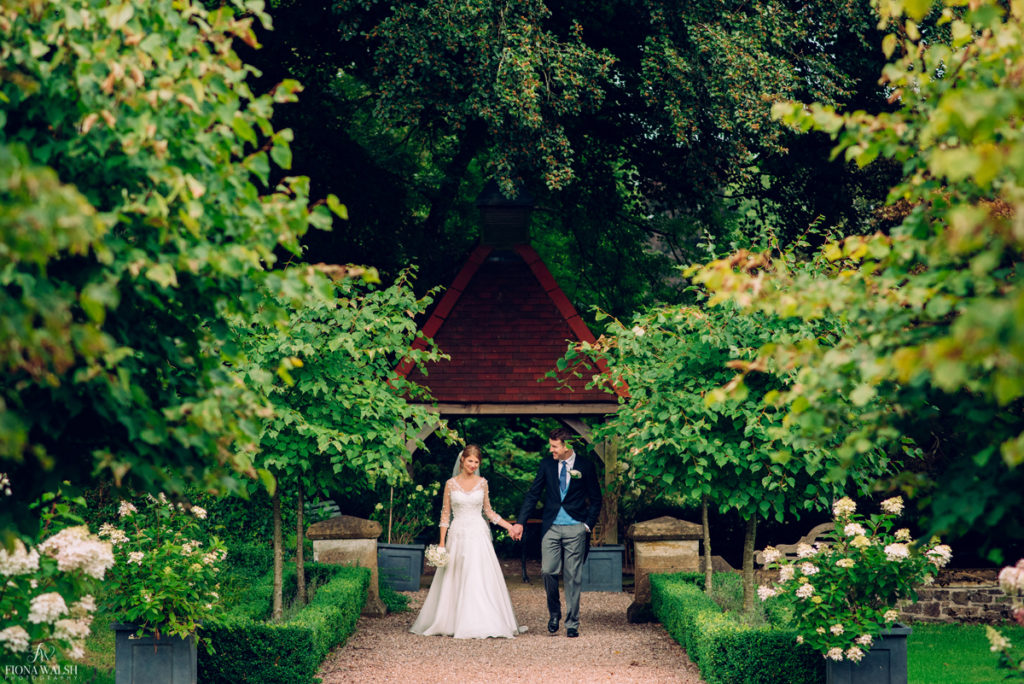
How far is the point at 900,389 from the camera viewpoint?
398cm

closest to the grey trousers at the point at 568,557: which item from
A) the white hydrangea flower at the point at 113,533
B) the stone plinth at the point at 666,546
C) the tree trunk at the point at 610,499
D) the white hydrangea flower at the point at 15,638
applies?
the stone plinth at the point at 666,546

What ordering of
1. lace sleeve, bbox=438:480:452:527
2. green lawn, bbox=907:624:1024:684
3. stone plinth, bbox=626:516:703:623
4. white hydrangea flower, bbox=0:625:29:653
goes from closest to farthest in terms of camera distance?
white hydrangea flower, bbox=0:625:29:653
green lawn, bbox=907:624:1024:684
lace sleeve, bbox=438:480:452:527
stone plinth, bbox=626:516:703:623

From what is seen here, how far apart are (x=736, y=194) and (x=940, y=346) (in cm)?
1541

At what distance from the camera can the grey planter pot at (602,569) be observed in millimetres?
14016

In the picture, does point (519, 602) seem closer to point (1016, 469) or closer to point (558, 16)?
point (558, 16)

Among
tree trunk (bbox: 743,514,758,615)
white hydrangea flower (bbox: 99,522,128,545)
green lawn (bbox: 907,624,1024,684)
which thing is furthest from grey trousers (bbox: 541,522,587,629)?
white hydrangea flower (bbox: 99,522,128,545)

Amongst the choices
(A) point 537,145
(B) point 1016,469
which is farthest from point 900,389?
(A) point 537,145

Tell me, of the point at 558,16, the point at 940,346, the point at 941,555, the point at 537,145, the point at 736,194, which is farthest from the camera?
the point at 736,194

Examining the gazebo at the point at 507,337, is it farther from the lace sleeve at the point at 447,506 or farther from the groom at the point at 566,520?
the groom at the point at 566,520

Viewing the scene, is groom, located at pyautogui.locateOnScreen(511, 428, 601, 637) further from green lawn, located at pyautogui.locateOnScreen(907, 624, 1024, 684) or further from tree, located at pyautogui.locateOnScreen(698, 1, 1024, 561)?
tree, located at pyautogui.locateOnScreen(698, 1, 1024, 561)

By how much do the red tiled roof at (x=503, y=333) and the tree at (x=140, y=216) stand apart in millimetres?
9547

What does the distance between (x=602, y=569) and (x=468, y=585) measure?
3792 mm

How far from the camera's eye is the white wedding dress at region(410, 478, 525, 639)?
10.6 m

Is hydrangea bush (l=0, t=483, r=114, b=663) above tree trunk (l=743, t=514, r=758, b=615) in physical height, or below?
above
